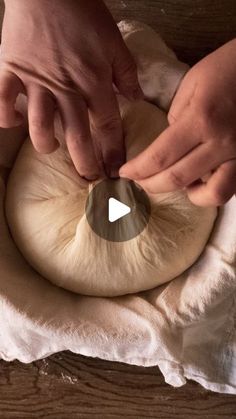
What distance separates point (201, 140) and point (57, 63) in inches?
6.7

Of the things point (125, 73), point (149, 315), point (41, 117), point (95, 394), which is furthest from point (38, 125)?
point (95, 394)

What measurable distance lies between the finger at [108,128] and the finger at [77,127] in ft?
0.06

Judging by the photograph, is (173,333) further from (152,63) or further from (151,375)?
(152,63)

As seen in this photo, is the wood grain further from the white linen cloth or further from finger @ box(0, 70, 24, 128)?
finger @ box(0, 70, 24, 128)

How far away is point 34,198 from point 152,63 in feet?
0.69

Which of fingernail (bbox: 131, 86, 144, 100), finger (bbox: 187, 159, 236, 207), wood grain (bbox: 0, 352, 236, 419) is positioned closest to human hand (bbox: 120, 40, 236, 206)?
finger (bbox: 187, 159, 236, 207)

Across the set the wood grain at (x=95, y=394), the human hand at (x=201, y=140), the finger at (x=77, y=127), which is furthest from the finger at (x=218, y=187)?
the wood grain at (x=95, y=394)

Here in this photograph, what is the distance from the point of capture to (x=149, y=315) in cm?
62

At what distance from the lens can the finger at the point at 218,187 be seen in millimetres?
477

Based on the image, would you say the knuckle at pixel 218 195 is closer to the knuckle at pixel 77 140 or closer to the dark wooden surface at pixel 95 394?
the knuckle at pixel 77 140

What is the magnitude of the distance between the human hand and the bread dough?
15 centimetres

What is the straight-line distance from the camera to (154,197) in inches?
25.4

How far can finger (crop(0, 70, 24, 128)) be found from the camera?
52 cm
